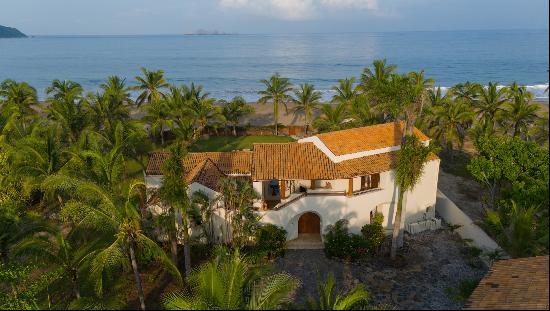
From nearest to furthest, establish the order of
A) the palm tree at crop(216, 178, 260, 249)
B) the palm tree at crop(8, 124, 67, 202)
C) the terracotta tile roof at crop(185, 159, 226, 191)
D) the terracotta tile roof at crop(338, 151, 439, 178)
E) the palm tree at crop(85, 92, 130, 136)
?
the palm tree at crop(216, 178, 260, 249) → the terracotta tile roof at crop(338, 151, 439, 178) → the terracotta tile roof at crop(185, 159, 226, 191) → the palm tree at crop(8, 124, 67, 202) → the palm tree at crop(85, 92, 130, 136)

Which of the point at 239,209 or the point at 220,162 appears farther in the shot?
the point at 220,162

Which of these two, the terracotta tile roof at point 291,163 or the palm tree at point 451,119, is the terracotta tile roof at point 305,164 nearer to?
the terracotta tile roof at point 291,163

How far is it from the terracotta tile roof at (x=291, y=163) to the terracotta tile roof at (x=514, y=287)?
1003 centimetres

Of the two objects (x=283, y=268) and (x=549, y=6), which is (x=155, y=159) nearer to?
(x=283, y=268)

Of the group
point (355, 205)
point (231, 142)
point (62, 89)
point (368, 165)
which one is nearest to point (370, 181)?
point (368, 165)

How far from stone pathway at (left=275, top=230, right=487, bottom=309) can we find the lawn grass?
20289 millimetres

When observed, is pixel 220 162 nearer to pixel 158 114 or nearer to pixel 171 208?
pixel 171 208

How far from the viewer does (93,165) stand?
71.9 feet

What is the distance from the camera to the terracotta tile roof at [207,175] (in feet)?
76.6

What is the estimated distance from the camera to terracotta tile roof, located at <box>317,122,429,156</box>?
80.3 feet

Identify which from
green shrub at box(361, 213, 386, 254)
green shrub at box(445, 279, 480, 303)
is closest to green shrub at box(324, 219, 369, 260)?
green shrub at box(361, 213, 386, 254)

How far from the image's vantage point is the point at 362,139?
83.8ft

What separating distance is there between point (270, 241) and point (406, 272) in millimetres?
7053

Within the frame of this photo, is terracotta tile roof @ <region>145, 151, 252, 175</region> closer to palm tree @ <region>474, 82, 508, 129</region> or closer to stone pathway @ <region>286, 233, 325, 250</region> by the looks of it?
stone pathway @ <region>286, 233, 325, 250</region>
